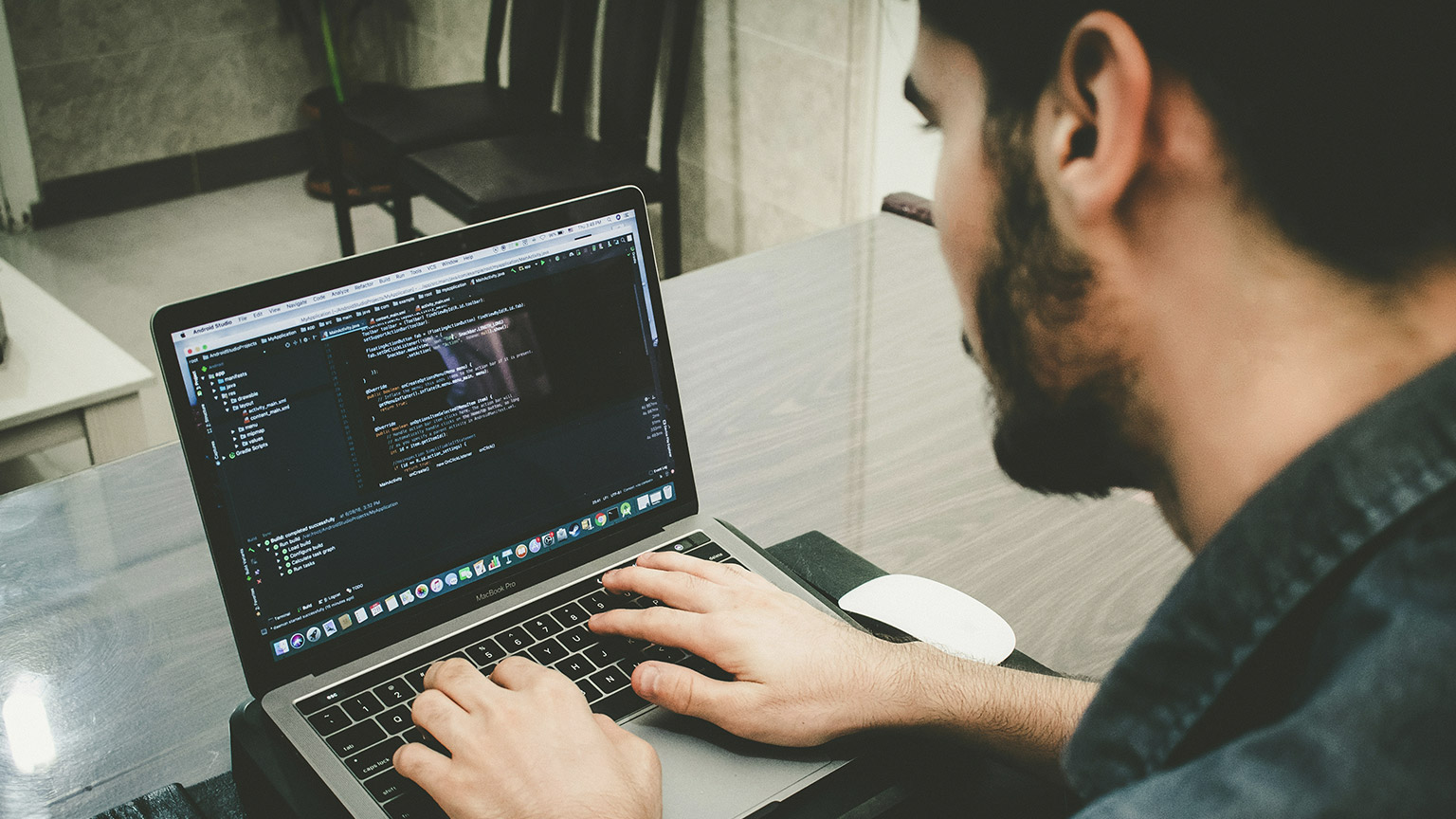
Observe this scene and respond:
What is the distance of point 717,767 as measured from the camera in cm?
73

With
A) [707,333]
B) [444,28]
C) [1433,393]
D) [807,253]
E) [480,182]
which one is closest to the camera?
[1433,393]

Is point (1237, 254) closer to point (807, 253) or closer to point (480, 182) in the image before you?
point (807, 253)

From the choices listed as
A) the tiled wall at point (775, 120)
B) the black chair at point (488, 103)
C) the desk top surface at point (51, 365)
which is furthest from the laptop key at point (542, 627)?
the black chair at point (488, 103)

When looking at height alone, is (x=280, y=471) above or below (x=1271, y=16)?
below

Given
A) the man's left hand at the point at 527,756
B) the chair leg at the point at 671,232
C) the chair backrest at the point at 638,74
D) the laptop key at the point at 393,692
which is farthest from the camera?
the chair leg at the point at 671,232

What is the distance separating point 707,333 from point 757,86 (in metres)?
1.55

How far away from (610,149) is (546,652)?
2.04 meters

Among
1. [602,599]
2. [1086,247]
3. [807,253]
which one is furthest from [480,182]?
[1086,247]

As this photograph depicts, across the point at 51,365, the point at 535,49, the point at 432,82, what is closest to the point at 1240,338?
the point at 51,365

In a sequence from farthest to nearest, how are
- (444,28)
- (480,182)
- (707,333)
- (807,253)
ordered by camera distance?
(444,28) < (480,182) < (807,253) < (707,333)

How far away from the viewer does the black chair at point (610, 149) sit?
98.4 inches

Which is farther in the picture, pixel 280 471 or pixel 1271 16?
pixel 280 471

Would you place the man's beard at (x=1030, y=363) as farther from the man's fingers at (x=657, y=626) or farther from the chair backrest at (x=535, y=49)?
the chair backrest at (x=535, y=49)

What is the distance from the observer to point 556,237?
2.79 ft
